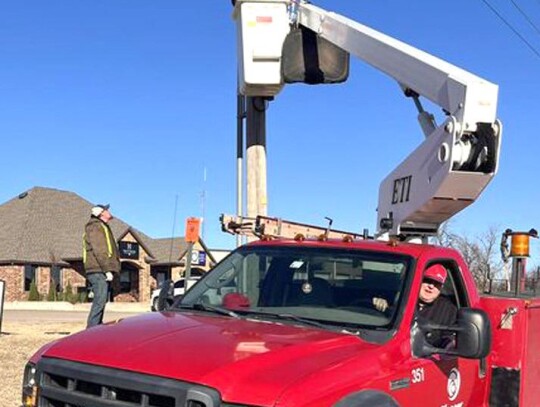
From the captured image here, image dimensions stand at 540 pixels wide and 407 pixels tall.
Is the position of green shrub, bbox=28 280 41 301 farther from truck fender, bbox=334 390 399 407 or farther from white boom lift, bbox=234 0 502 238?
truck fender, bbox=334 390 399 407

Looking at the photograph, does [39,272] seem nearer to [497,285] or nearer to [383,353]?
[497,285]

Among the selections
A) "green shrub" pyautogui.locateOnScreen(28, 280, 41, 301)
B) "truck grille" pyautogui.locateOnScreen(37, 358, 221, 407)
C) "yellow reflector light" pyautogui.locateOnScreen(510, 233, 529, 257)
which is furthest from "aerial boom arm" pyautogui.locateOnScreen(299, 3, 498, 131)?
"green shrub" pyautogui.locateOnScreen(28, 280, 41, 301)

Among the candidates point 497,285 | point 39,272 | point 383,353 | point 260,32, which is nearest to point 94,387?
point 383,353

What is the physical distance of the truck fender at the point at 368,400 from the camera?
3.32m

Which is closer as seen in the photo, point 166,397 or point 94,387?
point 166,397

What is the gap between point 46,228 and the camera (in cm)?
4331

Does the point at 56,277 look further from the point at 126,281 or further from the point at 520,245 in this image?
the point at 520,245

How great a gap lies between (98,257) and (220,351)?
6.08m

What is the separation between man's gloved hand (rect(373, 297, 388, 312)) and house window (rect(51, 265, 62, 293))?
38709mm

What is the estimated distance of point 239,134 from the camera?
33.0 ft

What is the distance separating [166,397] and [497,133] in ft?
11.8

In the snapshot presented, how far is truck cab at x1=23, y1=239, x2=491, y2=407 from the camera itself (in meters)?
3.21

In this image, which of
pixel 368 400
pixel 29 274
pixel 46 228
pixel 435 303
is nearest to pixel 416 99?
pixel 435 303

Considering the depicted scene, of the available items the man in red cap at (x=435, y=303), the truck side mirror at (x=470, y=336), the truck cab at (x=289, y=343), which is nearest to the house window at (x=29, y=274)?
the truck cab at (x=289, y=343)
